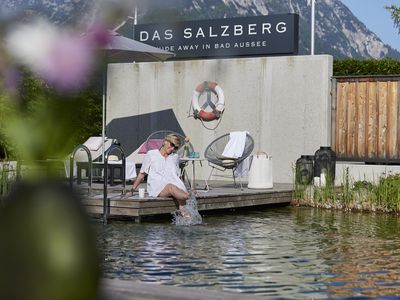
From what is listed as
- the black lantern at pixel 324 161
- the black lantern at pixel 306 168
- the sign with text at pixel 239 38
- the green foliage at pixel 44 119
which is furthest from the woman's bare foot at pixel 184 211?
the green foliage at pixel 44 119

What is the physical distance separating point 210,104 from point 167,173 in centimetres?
544

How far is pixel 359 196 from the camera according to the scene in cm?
984

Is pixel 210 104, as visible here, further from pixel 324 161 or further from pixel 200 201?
pixel 200 201

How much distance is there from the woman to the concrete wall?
4.38 metres

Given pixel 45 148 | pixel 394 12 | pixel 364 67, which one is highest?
pixel 394 12

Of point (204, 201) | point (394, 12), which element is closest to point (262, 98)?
point (204, 201)

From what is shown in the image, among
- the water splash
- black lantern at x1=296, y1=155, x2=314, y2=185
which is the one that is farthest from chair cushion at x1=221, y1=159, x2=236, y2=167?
the water splash

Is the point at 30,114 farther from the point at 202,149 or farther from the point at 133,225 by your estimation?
the point at 202,149

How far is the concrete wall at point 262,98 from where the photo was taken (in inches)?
500

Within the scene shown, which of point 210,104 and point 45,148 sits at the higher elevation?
point 210,104

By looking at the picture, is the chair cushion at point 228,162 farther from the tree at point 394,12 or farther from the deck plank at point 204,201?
the tree at point 394,12

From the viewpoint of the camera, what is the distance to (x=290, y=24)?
1471 centimetres

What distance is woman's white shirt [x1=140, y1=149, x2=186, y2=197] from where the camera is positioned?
8.23 m

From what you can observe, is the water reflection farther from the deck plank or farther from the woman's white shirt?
the woman's white shirt
